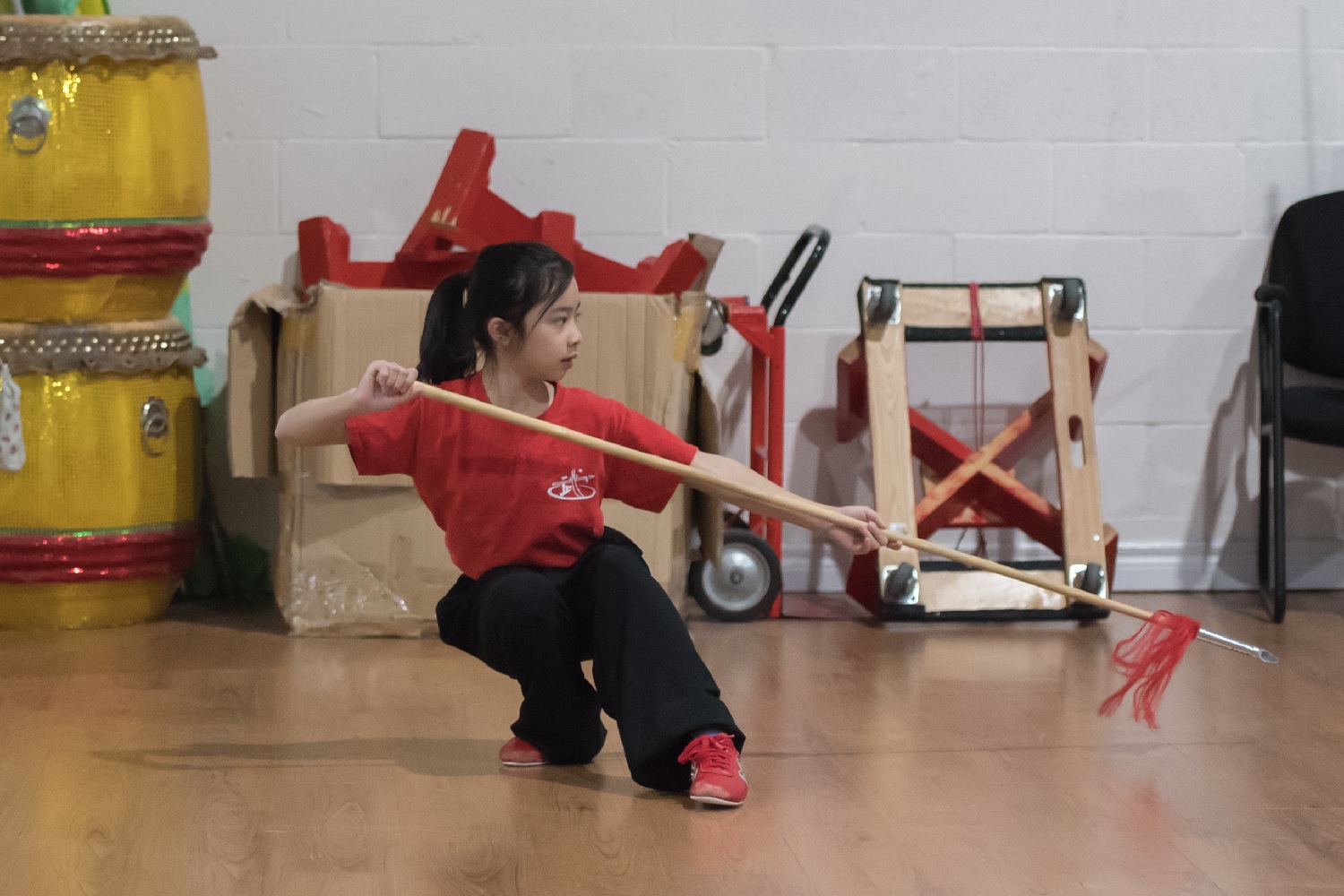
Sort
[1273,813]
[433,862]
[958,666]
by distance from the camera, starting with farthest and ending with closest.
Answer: [958,666], [1273,813], [433,862]

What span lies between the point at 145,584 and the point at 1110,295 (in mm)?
2152

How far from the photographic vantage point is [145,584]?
10.4 ft

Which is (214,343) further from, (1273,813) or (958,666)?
(1273,813)

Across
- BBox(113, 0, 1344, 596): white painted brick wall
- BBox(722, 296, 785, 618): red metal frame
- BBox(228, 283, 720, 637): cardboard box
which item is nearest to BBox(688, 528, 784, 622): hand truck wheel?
BBox(722, 296, 785, 618): red metal frame

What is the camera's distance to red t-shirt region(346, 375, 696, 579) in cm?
211

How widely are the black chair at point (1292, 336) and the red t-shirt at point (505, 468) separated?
1.62 m

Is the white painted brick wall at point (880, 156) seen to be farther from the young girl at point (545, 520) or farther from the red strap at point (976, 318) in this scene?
the young girl at point (545, 520)

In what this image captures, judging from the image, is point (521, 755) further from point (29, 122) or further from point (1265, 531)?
point (1265, 531)

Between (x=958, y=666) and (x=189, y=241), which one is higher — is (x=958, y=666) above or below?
below

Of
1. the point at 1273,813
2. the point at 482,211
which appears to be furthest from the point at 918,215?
the point at 1273,813

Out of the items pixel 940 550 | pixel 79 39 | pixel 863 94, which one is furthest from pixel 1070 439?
pixel 79 39

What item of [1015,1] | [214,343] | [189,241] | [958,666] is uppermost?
[1015,1]

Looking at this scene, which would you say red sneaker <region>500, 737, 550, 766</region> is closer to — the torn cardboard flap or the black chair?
the torn cardboard flap

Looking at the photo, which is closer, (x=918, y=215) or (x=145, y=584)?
(x=145, y=584)
